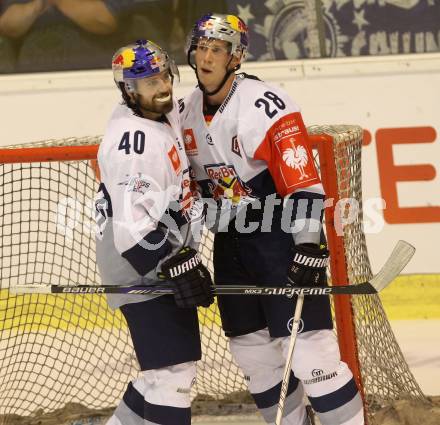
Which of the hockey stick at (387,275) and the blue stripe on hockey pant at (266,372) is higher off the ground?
the hockey stick at (387,275)

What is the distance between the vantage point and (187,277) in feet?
10.4

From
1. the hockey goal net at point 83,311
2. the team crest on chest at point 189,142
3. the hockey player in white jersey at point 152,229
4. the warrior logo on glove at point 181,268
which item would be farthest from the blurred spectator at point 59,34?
the warrior logo on glove at point 181,268

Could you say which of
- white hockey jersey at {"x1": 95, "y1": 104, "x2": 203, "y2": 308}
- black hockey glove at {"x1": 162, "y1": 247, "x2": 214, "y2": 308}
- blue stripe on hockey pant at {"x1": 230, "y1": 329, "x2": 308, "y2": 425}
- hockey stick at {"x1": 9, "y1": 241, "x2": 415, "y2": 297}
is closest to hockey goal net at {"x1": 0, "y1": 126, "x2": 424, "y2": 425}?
blue stripe on hockey pant at {"x1": 230, "y1": 329, "x2": 308, "y2": 425}

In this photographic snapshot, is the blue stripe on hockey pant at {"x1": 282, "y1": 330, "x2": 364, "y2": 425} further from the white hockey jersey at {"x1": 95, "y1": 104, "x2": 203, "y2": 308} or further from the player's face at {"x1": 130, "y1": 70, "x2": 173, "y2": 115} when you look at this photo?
the player's face at {"x1": 130, "y1": 70, "x2": 173, "y2": 115}

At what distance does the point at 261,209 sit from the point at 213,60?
462mm

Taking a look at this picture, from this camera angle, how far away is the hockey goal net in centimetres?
380

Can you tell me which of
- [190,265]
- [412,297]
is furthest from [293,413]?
[412,297]

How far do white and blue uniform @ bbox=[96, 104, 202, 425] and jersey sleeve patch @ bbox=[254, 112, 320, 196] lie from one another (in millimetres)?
253

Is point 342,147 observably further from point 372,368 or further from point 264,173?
point 372,368

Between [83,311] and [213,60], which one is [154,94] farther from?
[83,311]

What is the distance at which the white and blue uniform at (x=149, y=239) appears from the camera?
10.3 ft

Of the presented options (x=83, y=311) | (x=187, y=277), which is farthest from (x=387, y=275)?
(x=83, y=311)

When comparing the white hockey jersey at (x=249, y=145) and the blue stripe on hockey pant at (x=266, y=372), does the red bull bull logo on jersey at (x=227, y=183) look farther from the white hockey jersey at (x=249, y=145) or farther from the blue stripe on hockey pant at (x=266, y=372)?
the blue stripe on hockey pant at (x=266, y=372)

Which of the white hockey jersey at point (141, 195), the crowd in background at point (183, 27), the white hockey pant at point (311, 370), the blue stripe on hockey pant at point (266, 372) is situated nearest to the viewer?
the white hockey jersey at point (141, 195)
